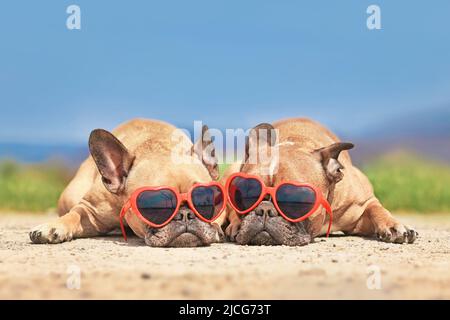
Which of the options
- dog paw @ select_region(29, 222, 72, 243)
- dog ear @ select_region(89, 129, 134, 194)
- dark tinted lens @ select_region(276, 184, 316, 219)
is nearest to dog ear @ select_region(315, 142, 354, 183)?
dark tinted lens @ select_region(276, 184, 316, 219)

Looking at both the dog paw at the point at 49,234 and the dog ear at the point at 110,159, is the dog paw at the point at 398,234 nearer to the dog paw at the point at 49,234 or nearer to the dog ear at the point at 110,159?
the dog ear at the point at 110,159

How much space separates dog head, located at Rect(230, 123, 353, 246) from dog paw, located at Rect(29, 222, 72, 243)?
5.13 feet

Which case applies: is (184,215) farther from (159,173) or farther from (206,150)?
(206,150)

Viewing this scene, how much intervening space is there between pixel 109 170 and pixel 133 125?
1.26 metres

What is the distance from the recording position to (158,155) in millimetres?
5918

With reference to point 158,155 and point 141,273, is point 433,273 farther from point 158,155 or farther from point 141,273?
point 158,155

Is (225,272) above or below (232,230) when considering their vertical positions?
above

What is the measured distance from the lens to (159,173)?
18.4ft

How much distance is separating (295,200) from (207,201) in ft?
2.40

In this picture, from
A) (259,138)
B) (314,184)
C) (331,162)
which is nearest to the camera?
(314,184)

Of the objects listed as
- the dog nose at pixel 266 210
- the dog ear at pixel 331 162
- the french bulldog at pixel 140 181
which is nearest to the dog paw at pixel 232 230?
the french bulldog at pixel 140 181

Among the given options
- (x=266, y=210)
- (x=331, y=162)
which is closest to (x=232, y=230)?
(x=266, y=210)

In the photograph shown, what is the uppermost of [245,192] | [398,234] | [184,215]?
[245,192]

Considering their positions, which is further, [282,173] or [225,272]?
[282,173]
